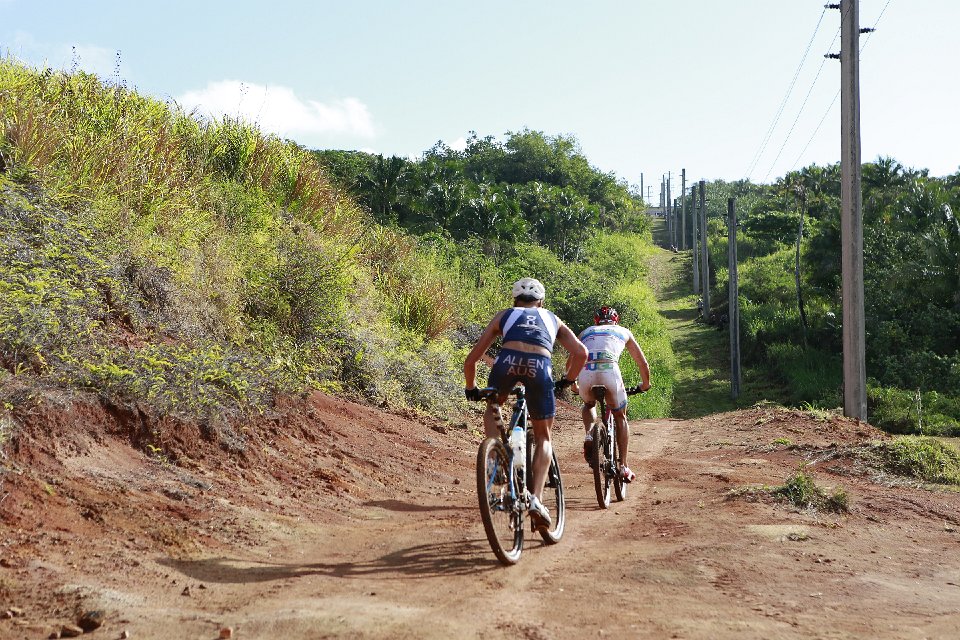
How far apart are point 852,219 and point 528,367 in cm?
1402

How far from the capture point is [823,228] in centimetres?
3803

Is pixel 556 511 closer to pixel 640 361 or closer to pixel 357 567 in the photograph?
pixel 357 567

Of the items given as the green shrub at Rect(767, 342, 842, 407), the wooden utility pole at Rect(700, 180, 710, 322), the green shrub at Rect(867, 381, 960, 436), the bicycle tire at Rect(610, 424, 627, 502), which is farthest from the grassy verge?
the bicycle tire at Rect(610, 424, 627, 502)

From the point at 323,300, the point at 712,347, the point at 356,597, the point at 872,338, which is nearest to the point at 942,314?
the point at 872,338

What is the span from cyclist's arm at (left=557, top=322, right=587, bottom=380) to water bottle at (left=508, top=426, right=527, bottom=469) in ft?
2.44

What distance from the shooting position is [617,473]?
8.62 meters

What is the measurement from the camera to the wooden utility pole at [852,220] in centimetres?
1791

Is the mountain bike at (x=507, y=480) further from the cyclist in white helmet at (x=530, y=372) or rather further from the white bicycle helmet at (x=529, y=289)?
the white bicycle helmet at (x=529, y=289)

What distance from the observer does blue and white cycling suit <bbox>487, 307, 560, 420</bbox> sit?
6082mm

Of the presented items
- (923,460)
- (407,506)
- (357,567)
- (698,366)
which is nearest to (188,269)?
(407,506)

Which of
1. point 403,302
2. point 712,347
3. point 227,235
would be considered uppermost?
point 227,235

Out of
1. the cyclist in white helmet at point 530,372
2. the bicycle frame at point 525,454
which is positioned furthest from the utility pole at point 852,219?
the bicycle frame at point 525,454

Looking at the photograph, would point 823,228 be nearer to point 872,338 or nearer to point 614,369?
point 872,338

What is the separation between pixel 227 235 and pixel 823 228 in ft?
104
